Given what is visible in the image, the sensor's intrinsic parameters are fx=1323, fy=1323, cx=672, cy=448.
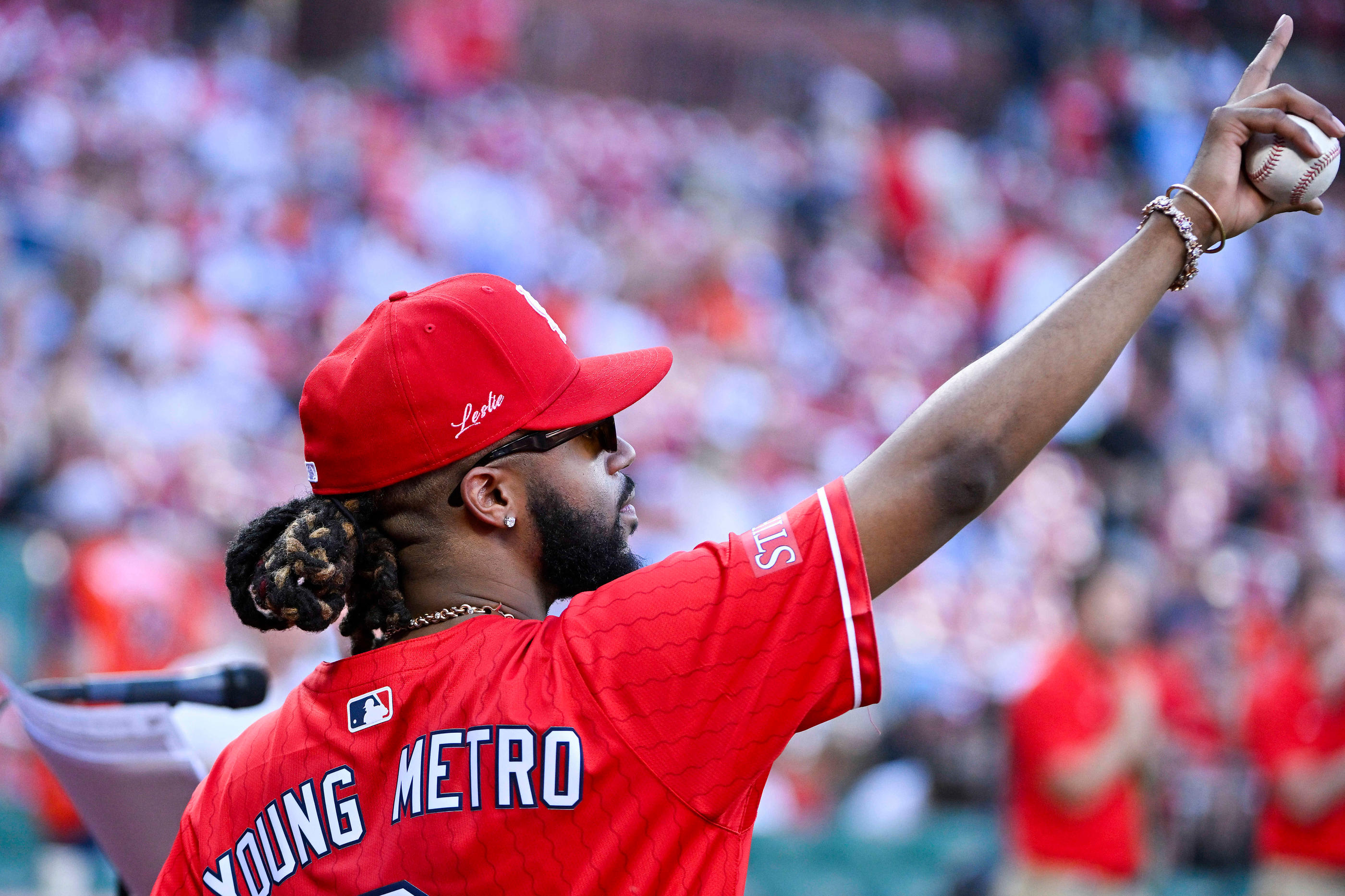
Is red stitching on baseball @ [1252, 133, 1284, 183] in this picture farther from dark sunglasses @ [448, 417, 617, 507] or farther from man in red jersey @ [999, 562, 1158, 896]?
man in red jersey @ [999, 562, 1158, 896]

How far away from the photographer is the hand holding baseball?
1.49 meters

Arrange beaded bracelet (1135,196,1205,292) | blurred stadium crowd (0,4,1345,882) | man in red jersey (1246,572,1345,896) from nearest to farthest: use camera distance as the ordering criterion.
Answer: beaded bracelet (1135,196,1205,292) < man in red jersey (1246,572,1345,896) < blurred stadium crowd (0,4,1345,882)

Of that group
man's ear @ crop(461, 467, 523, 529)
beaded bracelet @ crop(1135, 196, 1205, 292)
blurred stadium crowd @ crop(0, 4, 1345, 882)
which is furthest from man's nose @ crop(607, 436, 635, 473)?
blurred stadium crowd @ crop(0, 4, 1345, 882)

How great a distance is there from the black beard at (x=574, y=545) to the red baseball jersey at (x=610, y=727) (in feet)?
0.36

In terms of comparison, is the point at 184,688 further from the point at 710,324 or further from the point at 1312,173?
the point at 710,324

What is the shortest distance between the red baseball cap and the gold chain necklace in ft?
0.56

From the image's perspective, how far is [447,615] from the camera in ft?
5.22

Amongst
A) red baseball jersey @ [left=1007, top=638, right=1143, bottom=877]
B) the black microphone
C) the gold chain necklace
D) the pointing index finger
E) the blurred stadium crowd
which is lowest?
red baseball jersey @ [left=1007, top=638, right=1143, bottom=877]

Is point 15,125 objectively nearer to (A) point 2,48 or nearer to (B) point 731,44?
(A) point 2,48

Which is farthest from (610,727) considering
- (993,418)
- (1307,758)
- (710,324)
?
(710,324)

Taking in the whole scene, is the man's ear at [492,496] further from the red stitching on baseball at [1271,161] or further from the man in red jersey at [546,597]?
the red stitching on baseball at [1271,161]

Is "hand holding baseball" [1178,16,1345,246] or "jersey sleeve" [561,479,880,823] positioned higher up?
"hand holding baseball" [1178,16,1345,246]

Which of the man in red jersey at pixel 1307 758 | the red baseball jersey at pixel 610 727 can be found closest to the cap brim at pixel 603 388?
the red baseball jersey at pixel 610 727

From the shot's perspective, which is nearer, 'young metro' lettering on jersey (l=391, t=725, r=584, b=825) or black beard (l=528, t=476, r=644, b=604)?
'young metro' lettering on jersey (l=391, t=725, r=584, b=825)
